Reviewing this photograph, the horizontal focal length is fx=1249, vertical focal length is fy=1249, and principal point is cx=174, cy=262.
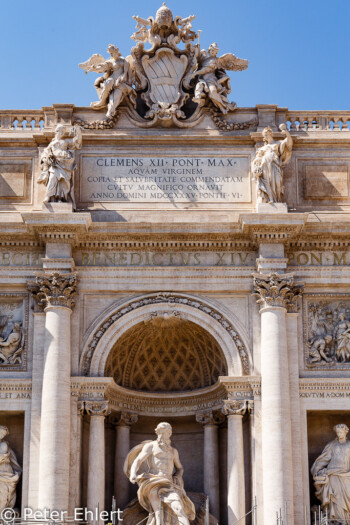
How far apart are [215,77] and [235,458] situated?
891cm

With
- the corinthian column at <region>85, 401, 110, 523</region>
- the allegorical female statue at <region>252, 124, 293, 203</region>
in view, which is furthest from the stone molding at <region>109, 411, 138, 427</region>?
the allegorical female statue at <region>252, 124, 293, 203</region>

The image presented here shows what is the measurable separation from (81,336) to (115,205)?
3193 mm

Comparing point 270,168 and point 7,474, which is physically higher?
point 270,168

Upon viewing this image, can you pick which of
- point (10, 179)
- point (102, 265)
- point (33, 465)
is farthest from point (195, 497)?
point (10, 179)

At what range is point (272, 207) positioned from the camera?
91.0 ft

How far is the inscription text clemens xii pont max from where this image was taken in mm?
28594

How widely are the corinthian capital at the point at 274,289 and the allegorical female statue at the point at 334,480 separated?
3.03 metres

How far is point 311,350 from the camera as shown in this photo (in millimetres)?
27375

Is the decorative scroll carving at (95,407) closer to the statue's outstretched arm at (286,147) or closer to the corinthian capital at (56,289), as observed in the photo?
the corinthian capital at (56,289)

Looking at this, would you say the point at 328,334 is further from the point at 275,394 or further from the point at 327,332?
the point at 275,394

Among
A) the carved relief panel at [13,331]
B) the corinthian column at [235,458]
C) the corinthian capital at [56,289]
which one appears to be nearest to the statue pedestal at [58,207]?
the corinthian capital at [56,289]

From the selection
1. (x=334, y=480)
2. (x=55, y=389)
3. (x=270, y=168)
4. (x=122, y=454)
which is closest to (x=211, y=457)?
(x=122, y=454)

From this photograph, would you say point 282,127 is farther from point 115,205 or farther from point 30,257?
point 30,257

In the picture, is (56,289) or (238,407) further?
(56,289)
